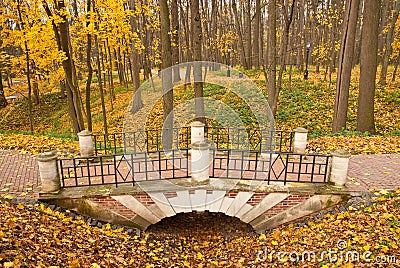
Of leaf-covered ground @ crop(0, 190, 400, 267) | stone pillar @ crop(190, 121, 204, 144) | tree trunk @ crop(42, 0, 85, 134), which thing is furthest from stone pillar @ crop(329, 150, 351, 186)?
tree trunk @ crop(42, 0, 85, 134)

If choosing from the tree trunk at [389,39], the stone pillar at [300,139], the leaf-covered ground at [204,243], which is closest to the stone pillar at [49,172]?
the leaf-covered ground at [204,243]

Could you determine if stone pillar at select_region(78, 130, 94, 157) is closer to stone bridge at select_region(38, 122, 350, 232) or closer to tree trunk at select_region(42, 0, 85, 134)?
stone bridge at select_region(38, 122, 350, 232)

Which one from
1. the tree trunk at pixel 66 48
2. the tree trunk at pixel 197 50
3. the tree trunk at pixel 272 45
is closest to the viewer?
the tree trunk at pixel 197 50

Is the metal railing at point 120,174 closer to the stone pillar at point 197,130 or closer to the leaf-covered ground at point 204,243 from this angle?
the stone pillar at point 197,130

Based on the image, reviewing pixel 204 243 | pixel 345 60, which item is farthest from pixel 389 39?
pixel 204 243

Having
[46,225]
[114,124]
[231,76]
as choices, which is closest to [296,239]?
[46,225]

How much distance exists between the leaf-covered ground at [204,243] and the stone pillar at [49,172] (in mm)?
557

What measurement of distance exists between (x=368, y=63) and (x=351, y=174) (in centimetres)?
601

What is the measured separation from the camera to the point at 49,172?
6.42 metres

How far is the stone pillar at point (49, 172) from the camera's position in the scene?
20.9 feet

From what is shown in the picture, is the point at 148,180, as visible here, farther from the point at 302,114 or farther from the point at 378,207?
the point at 302,114

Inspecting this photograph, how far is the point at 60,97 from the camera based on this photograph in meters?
25.5

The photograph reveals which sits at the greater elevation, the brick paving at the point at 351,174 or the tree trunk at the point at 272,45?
the tree trunk at the point at 272,45

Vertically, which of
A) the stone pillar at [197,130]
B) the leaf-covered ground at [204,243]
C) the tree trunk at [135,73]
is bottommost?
the leaf-covered ground at [204,243]
